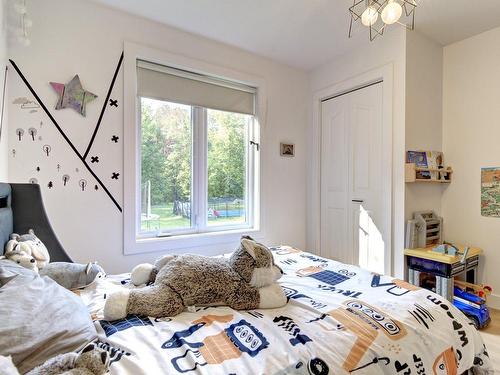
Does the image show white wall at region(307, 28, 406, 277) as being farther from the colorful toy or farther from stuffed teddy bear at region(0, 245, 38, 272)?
stuffed teddy bear at region(0, 245, 38, 272)

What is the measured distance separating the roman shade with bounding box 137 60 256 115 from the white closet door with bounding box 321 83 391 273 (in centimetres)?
98

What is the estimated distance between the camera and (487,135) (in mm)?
2506

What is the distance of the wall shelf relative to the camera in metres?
2.34

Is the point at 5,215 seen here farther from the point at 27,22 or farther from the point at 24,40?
the point at 27,22

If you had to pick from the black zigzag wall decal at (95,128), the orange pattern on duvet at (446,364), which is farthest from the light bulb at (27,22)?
the orange pattern on duvet at (446,364)

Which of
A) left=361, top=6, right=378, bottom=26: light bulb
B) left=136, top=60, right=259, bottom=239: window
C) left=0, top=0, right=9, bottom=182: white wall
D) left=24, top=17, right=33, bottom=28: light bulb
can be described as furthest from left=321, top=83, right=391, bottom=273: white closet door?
left=0, top=0, right=9, bottom=182: white wall

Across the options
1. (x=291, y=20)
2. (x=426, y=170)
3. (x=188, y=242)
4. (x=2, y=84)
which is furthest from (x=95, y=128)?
→ (x=426, y=170)

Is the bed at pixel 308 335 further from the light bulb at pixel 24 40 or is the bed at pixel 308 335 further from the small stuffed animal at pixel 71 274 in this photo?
the light bulb at pixel 24 40

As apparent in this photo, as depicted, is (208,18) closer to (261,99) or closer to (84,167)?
(261,99)

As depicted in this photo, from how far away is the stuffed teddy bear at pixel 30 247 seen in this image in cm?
124

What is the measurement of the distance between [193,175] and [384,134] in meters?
1.81

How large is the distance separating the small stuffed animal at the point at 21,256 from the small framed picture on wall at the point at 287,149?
239 cm

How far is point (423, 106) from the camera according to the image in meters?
2.56

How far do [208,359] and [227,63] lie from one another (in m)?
2.55
